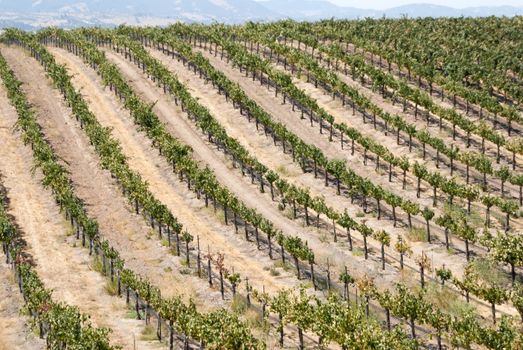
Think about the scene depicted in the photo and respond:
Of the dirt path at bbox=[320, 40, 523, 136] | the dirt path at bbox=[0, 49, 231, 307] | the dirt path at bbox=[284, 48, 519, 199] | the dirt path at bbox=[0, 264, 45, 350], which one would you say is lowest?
the dirt path at bbox=[0, 264, 45, 350]

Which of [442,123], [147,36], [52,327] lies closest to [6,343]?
[52,327]

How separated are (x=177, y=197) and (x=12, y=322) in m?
32.3

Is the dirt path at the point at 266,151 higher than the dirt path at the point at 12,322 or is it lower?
higher

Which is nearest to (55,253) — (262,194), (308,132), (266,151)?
(262,194)

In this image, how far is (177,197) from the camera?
79.4 metres

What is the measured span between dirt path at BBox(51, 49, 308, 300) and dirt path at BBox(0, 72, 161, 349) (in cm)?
1370

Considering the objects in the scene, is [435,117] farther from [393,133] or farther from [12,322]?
[12,322]

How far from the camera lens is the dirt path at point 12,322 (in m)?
46.9

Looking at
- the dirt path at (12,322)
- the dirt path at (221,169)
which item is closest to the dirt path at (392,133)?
the dirt path at (221,169)

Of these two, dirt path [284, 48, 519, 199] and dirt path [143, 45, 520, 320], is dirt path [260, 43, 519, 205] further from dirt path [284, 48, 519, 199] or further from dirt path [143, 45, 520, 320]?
dirt path [143, 45, 520, 320]

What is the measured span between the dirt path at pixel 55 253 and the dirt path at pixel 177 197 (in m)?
13.7

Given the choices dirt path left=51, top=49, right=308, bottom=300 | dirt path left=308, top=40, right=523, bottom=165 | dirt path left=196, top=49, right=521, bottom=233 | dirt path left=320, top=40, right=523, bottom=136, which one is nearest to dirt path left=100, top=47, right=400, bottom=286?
dirt path left=51, top=49, right=308, bottom=300

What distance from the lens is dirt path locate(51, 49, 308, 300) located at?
62.5 metres

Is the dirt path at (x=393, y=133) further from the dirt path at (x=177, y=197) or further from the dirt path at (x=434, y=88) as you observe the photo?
the dirt path at (x=177, y=197)
